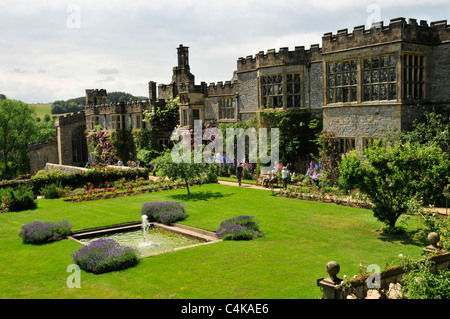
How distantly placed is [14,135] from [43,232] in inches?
1753

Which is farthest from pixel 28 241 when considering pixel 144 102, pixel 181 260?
pixel 144 102

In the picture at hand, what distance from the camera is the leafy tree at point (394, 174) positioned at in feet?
40.5

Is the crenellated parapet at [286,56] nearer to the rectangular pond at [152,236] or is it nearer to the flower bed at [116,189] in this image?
the flower bed at [116,189]

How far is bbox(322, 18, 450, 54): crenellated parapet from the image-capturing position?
755 inches

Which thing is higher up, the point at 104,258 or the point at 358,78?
the point at 358,78

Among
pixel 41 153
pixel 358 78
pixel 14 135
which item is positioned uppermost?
pixel 358 78

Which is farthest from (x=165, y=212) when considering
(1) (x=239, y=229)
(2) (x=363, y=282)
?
(2) (x=363, y=282)

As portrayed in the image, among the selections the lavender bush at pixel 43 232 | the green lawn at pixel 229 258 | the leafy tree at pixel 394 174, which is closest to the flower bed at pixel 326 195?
the green lawn at pixel 229 258

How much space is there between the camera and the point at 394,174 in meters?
12.8

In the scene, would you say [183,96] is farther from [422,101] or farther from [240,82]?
[422,101]

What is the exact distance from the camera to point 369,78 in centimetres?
2050

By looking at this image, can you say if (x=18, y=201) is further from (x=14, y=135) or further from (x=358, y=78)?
(x=14, y=135)

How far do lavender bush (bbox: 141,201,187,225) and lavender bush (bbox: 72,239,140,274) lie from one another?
4609mm
